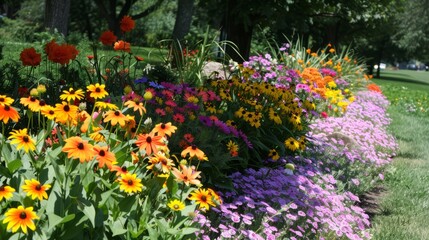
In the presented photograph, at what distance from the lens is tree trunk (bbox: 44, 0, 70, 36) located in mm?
13180

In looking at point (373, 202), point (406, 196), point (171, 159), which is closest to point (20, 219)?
point (171, 159)

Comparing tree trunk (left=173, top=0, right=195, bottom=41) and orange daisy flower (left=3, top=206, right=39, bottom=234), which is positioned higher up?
tree trunk (left=173, top=0, right=195, bottom=41)

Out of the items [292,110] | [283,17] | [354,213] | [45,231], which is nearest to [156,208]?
[45,231]

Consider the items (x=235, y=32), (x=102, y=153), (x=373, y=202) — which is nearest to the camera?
(x=102, y=153)

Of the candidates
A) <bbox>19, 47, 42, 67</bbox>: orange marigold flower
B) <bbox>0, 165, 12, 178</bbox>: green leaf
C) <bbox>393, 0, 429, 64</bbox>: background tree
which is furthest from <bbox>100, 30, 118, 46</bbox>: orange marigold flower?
<bbox>393, 0, 429, 64</bbox>: background tree

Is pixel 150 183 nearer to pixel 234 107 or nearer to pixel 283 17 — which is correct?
pixel 234 107

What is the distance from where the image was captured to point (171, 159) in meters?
3.47

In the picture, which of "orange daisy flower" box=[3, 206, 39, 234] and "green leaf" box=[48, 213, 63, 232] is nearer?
"orange daisy flower" box=[3, 206, 39, 234]

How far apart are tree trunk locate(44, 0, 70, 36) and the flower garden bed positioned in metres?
7.08

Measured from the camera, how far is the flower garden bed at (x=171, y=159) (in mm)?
2152

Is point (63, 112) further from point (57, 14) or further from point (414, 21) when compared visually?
point (414, 21)

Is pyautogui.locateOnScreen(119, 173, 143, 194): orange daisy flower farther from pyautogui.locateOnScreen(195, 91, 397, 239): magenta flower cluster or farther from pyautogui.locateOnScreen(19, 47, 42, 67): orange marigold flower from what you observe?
pyautogui.locateOnScreen(19, 47, 42, 67): orange marigold flower

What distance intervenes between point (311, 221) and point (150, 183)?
162 cm

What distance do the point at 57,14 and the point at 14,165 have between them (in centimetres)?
1204
